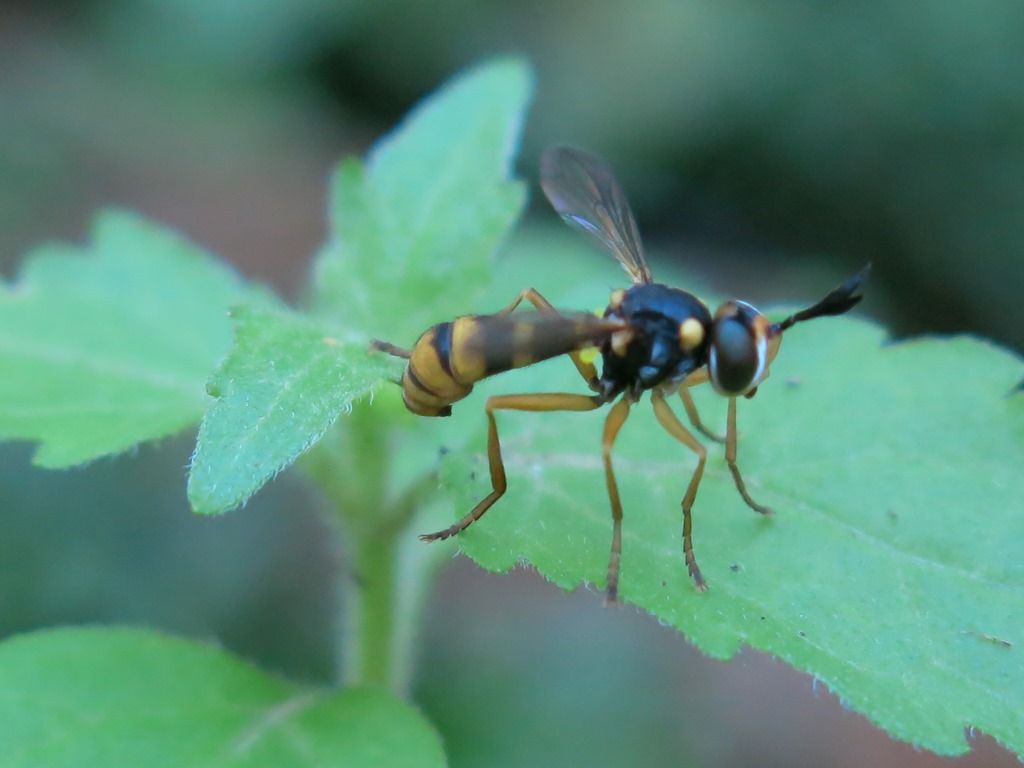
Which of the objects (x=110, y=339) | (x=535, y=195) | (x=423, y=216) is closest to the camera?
(x=423, y=216)

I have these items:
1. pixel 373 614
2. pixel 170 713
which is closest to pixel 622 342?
pixel 373 614

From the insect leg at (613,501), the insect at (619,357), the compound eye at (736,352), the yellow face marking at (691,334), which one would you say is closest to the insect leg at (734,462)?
the insect at (619,357)

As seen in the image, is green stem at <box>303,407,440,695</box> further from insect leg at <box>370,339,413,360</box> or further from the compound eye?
the compound eye

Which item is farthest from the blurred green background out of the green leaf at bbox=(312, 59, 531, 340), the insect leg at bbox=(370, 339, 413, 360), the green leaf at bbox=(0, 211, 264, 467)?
the green leaf at bbox=(0, 211, 264, 467)

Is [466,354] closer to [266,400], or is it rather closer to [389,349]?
[389,349]

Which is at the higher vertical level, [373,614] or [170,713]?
[170,713]

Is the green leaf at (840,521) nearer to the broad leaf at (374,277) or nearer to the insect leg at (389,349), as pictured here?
the insect leg at (389,349)
